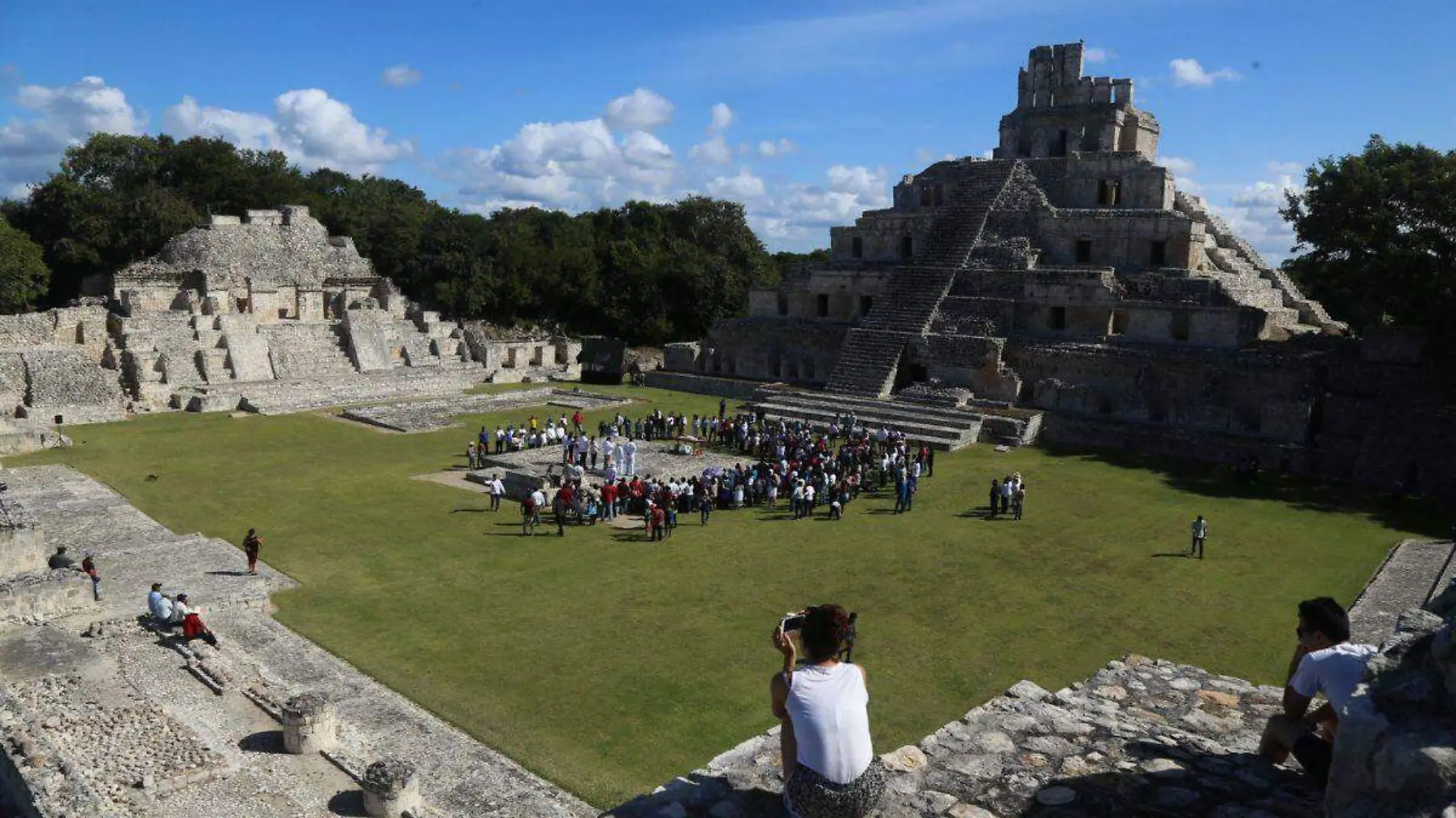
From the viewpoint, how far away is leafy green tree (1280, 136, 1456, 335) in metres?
20.6

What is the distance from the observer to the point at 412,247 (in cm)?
4597

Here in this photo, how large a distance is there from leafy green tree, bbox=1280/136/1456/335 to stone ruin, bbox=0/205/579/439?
25419mm

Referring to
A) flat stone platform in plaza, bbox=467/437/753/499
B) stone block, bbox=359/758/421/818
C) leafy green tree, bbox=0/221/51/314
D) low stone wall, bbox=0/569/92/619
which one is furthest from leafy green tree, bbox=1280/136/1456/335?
leafy green tree, bbox=0/221/51/314

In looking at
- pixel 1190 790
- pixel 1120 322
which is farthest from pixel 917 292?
pixel 1190 790

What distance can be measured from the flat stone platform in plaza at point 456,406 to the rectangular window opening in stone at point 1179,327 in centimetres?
1642

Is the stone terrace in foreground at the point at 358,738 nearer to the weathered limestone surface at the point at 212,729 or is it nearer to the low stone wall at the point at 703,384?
the weathered limestone surface at the point at 212,729

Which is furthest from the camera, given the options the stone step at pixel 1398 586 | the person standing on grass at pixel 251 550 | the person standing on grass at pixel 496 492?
the person standing on grass at pixel 496 492

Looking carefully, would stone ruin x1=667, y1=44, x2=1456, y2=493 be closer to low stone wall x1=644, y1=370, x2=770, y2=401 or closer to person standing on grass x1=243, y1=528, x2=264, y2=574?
low stone wall x1=644, y1=370, x2=770, y2=401

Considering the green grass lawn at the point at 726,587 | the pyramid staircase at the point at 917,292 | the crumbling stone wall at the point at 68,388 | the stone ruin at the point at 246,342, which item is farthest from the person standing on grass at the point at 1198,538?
the crumbling stone wall at the point at 68,388

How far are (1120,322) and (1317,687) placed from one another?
2471 cm

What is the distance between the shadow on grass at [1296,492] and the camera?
17641 millimetres

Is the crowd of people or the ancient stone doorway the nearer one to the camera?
the crowd of people

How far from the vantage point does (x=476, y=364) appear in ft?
121

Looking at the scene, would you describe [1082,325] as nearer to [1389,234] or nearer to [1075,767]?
[1389,234]
